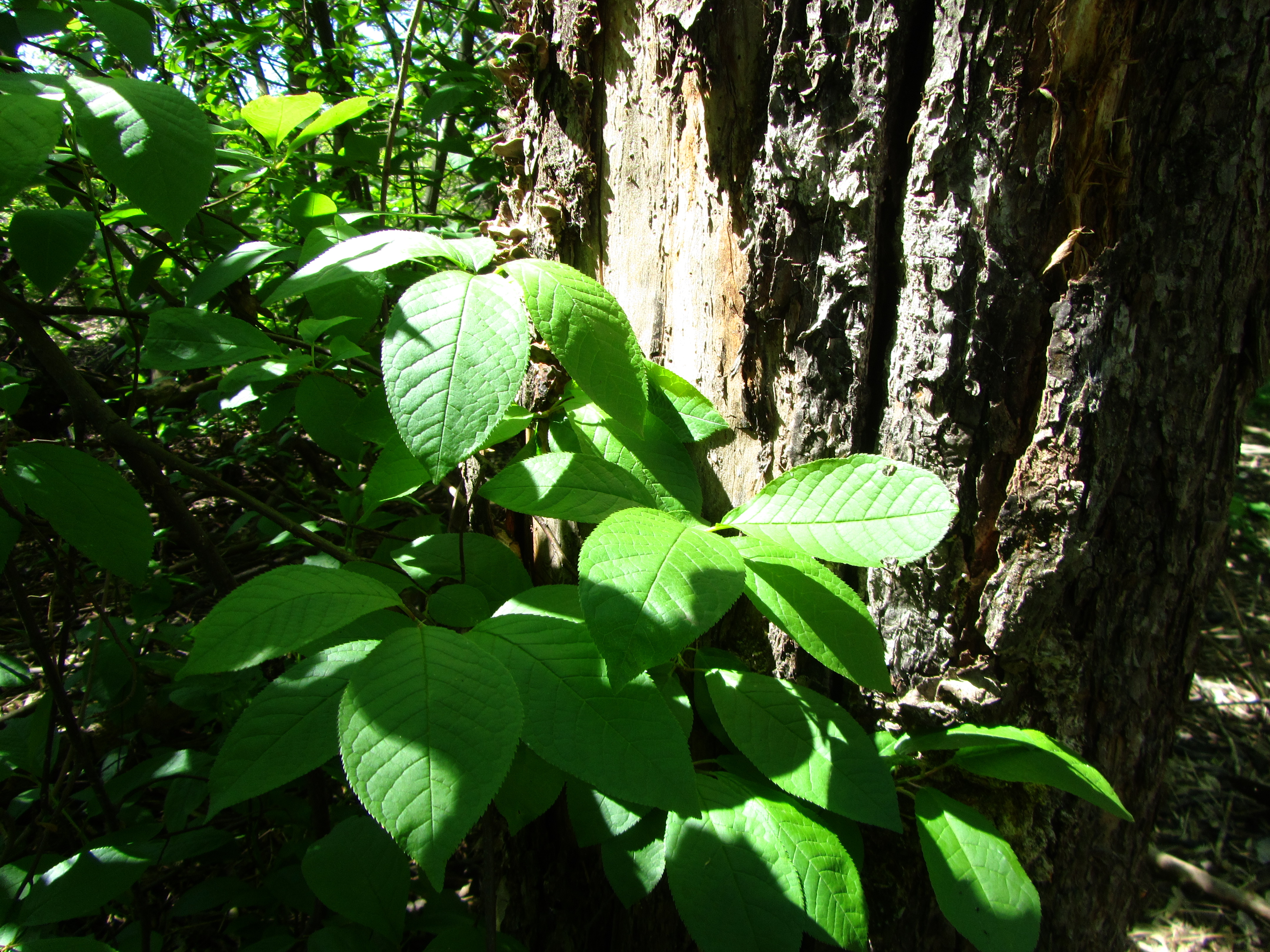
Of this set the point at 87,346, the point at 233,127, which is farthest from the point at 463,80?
the point at 87,346

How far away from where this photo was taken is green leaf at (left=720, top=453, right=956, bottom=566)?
0.78 m

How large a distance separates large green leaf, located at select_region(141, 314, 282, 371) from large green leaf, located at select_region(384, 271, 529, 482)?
0.40 metres

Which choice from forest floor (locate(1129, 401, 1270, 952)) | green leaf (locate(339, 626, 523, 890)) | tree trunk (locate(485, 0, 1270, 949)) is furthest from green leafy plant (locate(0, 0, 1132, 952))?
forest floor (locate(1129, 401, 1270, 952))

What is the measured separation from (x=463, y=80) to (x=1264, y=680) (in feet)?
12.9

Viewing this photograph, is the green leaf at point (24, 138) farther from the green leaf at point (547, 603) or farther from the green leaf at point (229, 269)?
the green leaf at point (547, 603)

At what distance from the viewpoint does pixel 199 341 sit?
1.04 meters

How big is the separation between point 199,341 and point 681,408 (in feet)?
2.37

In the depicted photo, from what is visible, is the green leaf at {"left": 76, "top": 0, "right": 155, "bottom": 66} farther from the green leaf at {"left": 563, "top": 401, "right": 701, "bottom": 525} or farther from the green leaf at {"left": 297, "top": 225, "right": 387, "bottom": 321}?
the green leaf at {"left": 563, "top": 401, "right": 701, "bottom": 525}

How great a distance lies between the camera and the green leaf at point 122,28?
0.96 metres

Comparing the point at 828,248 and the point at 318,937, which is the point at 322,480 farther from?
the point at 828,248

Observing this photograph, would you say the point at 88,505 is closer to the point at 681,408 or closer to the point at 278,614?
the point at 278,614

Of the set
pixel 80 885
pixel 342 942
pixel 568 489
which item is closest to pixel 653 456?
pixel 568 489

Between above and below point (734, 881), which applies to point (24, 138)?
above

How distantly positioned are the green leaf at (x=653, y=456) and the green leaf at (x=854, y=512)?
10 cm
